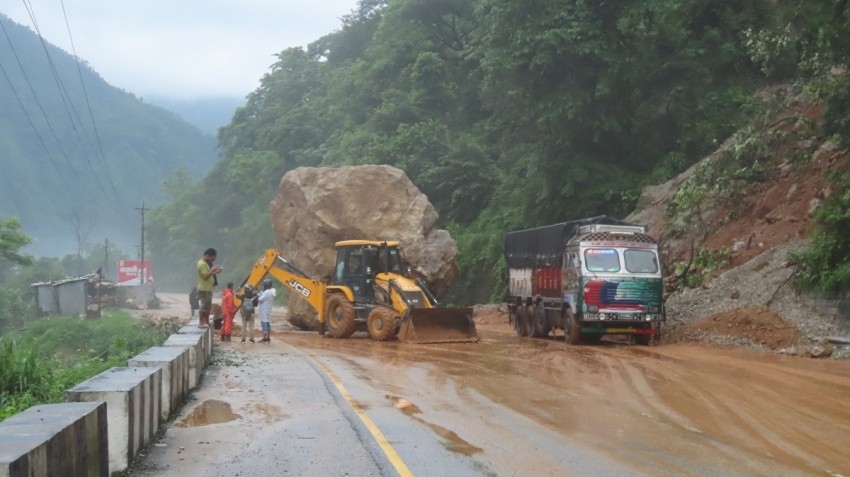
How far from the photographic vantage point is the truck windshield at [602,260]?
22.2m

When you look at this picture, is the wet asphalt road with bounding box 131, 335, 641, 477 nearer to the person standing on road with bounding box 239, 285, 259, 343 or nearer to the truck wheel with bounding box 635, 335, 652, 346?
the truck wheel with bounding box 635, 335, 652, 346

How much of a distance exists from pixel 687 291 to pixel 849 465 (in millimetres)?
18546

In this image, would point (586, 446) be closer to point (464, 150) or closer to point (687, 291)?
point (687, 291)

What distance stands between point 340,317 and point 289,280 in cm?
306

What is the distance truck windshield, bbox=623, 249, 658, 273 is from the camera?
Result: 22281 millimetres

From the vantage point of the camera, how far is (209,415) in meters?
11.1

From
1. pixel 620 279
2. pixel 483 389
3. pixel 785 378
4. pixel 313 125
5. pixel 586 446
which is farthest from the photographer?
pixel 313 125

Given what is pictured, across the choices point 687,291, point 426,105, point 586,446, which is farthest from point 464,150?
point 586,446

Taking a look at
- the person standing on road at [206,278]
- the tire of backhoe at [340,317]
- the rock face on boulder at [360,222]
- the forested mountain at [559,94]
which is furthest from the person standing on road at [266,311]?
the forested mountain at [559,94]

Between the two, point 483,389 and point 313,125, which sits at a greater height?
point 313,125

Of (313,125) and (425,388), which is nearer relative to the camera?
(425,388)

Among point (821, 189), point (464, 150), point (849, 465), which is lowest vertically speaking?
point (849, 465)

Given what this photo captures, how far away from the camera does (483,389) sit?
13.5 meters

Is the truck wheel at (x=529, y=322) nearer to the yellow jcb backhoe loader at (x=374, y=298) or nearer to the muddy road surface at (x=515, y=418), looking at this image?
the yellow jcb backhoe loader at (x=374, y=298)
